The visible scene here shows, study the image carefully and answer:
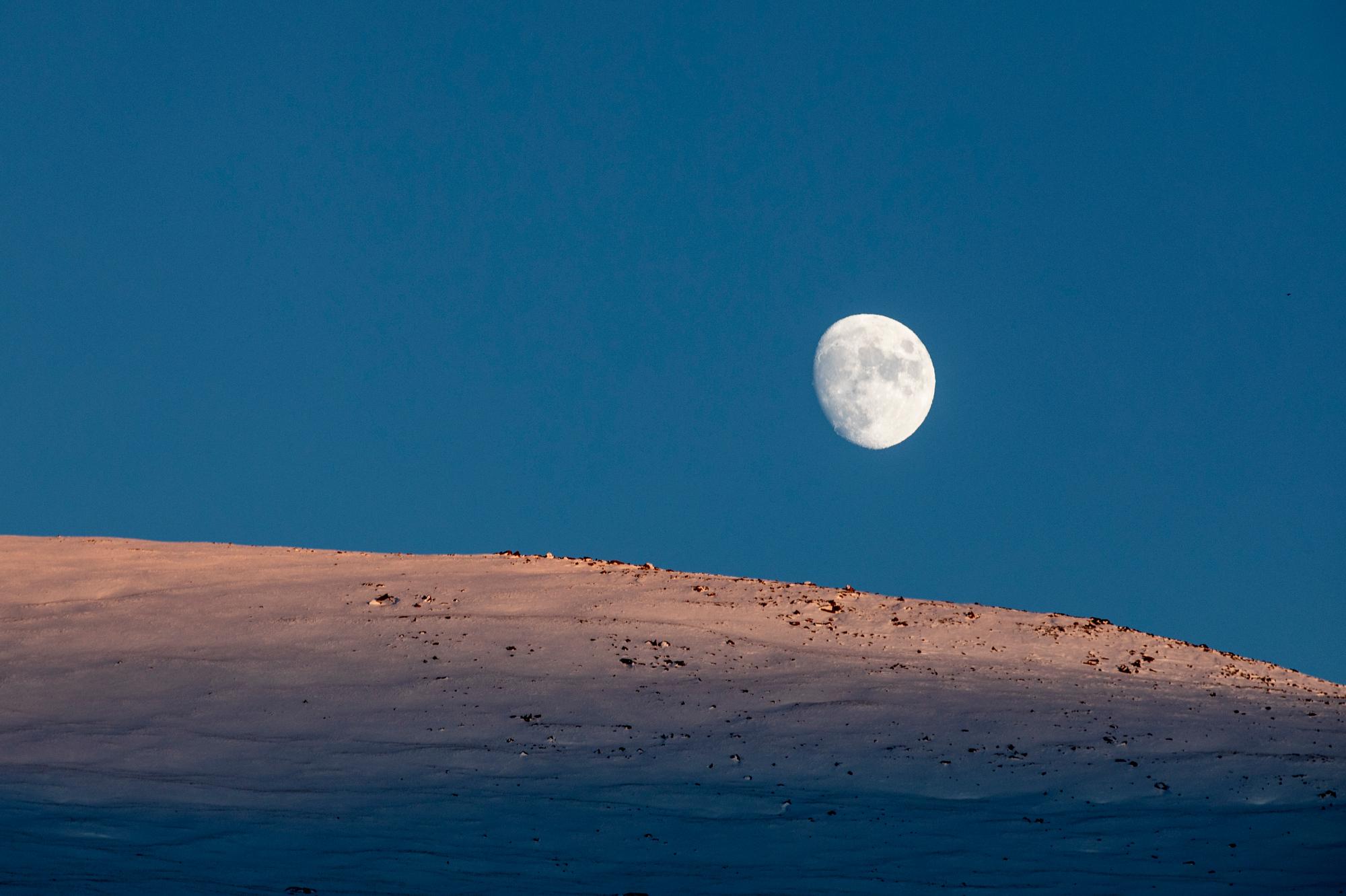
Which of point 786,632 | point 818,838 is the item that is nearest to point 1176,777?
point 818,838

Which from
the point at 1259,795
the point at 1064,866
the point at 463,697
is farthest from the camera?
the point at 463,697

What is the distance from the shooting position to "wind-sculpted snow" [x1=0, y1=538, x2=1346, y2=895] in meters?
6.08

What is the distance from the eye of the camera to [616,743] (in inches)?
327

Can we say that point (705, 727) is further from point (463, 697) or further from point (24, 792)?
point (24, 792)

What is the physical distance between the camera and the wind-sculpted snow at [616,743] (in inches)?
239

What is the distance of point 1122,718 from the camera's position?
31.0 feet

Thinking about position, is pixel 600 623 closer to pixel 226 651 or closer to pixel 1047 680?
pixel 226 651

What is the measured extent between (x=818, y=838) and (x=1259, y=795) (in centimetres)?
318

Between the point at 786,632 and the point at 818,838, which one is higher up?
the point at 786,632

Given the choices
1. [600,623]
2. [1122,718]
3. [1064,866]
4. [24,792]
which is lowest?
[1064,866]

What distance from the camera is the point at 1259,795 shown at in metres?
7.58

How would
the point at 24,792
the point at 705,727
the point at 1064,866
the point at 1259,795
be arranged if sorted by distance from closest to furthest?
the point at 1064,866 < the point at 24,792 < the point at 1259,795 < the point at 705,727

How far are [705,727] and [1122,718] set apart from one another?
350 cm

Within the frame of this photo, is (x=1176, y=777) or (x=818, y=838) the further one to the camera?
(x=1176, y=777)
